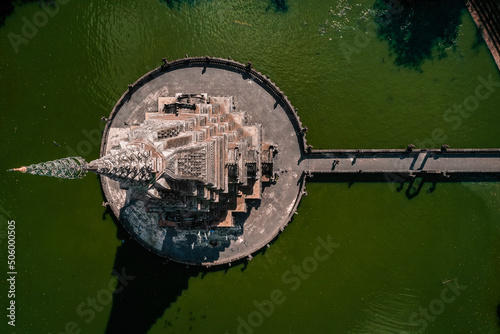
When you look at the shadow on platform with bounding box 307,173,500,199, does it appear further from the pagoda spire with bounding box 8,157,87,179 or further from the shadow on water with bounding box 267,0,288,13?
the pagoda spire with bounding box 8,157,87,179

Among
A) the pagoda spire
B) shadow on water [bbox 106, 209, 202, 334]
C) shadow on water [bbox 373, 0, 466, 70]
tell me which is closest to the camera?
the pagoda spire

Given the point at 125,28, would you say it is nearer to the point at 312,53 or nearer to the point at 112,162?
the point at 312,53

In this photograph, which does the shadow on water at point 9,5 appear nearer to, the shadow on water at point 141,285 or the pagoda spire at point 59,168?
the shadow on water at point 141,285

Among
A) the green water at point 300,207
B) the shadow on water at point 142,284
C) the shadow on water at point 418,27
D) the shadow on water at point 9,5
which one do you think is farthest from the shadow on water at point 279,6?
the shadow on water at point 142,284

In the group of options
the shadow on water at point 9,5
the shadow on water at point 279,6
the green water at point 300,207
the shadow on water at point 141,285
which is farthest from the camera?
the shadow on water at point 9,5

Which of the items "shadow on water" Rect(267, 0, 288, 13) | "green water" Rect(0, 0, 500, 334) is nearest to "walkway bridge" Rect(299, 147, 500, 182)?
"green water" Rect(0, 0, 500, 334)

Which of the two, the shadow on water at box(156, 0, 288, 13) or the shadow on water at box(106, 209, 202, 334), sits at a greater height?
the shadow on water at box(156, 0, 288, 13)

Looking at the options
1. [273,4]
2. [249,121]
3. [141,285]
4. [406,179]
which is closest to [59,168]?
[249,121]

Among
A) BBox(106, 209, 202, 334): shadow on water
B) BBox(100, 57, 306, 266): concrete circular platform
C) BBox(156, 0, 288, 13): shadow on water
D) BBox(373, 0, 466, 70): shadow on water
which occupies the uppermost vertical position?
BBox(373, 0, 466, 70): shadow on water
